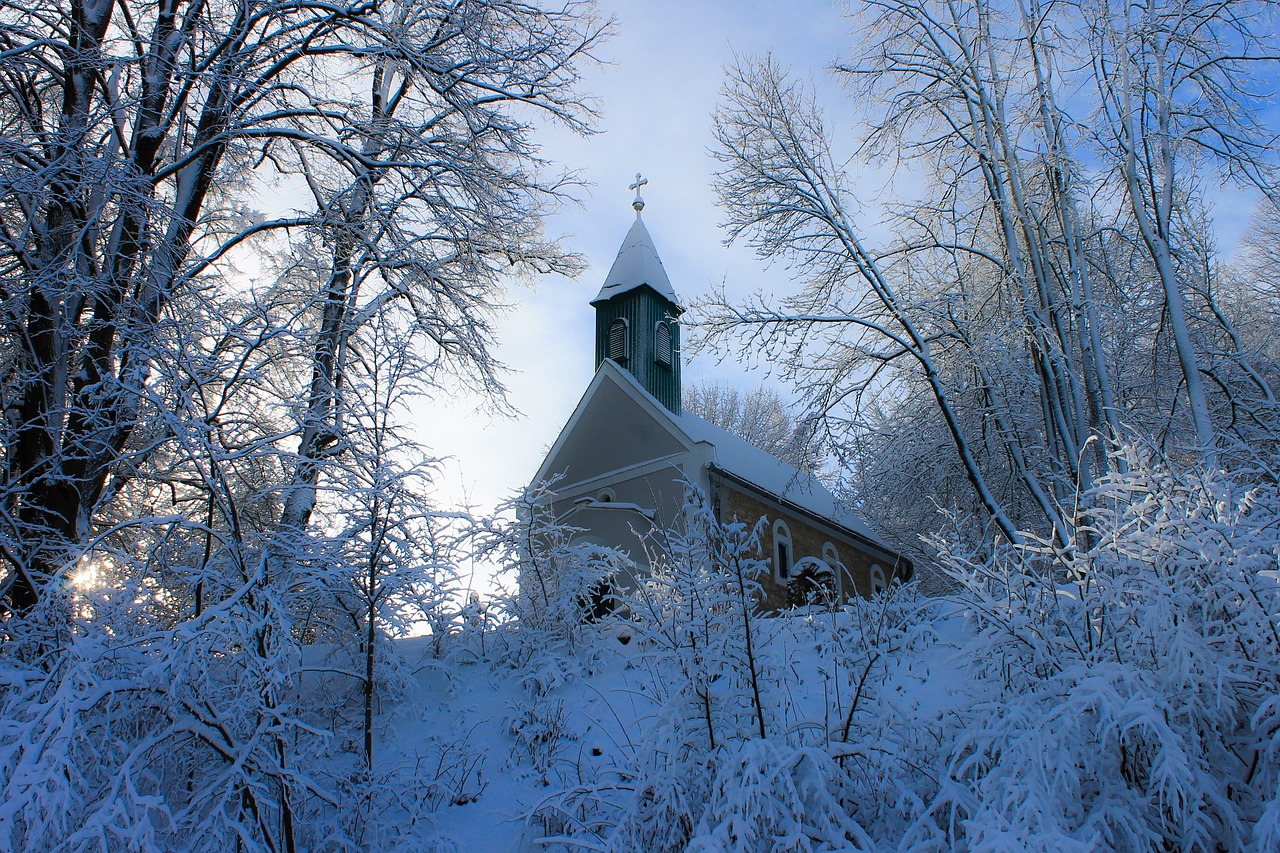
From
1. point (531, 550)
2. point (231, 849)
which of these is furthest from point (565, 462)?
point (231, 849)

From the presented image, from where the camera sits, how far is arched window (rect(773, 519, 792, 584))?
1714 centimetres

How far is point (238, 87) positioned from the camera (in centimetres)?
768

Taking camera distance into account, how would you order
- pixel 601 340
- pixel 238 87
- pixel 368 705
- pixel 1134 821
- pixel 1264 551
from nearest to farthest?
pixel 1134 821
pixel 1264 551
pixel 368 705
pixel 238 87
pixel 601 340

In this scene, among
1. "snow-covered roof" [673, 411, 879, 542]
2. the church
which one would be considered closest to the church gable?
the church

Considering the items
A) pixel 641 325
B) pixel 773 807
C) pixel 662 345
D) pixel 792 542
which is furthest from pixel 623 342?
pixel 773 807

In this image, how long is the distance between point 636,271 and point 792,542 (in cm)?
765

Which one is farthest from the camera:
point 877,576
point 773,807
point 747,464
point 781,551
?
point 877,576

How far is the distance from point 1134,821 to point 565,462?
629 inches

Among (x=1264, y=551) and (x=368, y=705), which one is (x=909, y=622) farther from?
(x=368, y=705)

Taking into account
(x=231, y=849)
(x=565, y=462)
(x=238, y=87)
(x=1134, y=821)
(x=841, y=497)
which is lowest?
(x=231, y=849)

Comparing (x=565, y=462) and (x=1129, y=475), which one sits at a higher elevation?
(x=565, y=462)

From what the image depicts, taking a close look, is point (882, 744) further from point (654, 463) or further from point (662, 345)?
point (662, 345)

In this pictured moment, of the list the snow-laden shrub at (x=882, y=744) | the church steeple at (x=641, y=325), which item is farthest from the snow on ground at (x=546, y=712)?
the church steeple at (x=641, y=325)

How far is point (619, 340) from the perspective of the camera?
65.4 ft
